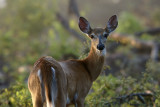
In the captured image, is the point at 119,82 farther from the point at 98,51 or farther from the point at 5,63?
the point at 5,63

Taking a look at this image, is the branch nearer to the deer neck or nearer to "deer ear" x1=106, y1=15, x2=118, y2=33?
the deer neck

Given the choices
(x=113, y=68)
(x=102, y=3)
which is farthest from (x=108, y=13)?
(x=113, y=68)

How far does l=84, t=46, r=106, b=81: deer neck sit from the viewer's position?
19.1 feet

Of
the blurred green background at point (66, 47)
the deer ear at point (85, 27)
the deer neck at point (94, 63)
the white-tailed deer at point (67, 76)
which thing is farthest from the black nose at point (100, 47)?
the blurred green background at point (66, 47)

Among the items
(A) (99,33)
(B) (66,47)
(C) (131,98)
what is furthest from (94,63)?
(B) (66,47)

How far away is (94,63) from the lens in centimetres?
590

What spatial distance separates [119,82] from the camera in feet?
22.7

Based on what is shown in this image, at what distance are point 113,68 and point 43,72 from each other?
929cm

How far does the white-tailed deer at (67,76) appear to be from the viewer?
4.17m

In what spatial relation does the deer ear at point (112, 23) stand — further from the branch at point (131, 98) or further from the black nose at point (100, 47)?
the branch at point (131, 98)

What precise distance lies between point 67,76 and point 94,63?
126 centimetres

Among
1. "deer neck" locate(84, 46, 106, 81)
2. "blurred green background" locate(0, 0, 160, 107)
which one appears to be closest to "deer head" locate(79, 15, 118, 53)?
"deer neck" locate(84, 46, 106, 81)

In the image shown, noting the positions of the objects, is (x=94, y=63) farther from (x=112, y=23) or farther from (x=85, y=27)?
(x=112, y=23)

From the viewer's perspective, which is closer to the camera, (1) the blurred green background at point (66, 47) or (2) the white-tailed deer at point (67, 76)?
(2) the white-tailed deer at point (67, 76)
